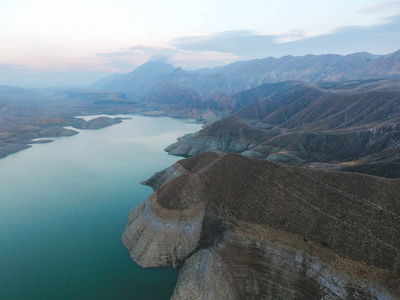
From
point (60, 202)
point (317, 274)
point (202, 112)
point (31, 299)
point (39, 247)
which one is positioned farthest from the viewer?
point (202, 112)

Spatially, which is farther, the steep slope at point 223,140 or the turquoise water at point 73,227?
the steep slope at point 223,140

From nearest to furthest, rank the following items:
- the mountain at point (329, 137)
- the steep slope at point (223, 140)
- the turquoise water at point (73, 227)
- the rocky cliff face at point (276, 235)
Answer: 1. the rocky cliff face at point (276, 235)
2. the turquoise water at point (73, 227)
3. the mountain at point (329, 137)
4. the steep slope at point (223, 140)

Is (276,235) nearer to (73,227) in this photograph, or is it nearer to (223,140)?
(73,227)

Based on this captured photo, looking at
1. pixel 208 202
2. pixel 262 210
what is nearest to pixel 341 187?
pixel 262 210

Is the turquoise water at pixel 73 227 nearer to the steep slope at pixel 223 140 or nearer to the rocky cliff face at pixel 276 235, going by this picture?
the rocky cliff face at pixel 276 235

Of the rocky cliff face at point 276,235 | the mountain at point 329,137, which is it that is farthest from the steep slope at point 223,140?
the rocky cliff face at point 276,235

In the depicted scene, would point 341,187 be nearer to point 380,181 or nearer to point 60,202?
point 380,181
